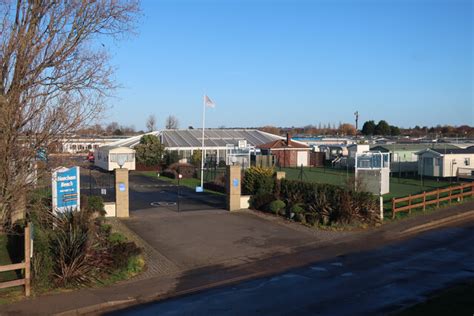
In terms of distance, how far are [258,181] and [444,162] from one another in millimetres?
21561

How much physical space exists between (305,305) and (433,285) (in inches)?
139

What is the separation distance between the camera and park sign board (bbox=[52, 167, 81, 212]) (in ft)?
53.6

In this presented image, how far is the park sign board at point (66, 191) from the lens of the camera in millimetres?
16328

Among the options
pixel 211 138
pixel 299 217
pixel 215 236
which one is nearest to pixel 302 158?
pixel 211 138

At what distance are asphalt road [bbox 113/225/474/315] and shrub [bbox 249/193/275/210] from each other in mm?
8120

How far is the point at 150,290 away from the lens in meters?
12.1

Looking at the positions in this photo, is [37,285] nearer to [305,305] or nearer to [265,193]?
[305,305]

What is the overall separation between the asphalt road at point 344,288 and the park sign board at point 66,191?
265 inches

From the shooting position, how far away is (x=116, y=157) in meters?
47.4

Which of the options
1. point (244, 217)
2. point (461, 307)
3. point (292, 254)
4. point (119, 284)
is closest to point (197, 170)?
point (244, 217)

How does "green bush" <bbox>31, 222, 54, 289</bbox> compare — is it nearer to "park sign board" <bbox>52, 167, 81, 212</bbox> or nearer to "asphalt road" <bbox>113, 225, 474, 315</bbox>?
"asphalt road" <bbox>113, 225, 474, 315</bbox>

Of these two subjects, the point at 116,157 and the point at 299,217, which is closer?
the point at 299,217

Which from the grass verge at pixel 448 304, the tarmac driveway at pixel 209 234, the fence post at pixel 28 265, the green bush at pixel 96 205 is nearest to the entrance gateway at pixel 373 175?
the tarmac driveway at pixel 209 234

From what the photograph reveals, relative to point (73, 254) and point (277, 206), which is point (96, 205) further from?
point (73, 254)
